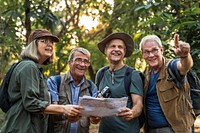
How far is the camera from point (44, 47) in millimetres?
3039

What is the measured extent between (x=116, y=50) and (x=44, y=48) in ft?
2.82

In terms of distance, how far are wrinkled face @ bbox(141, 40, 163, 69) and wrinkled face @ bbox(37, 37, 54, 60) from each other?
1.02 m

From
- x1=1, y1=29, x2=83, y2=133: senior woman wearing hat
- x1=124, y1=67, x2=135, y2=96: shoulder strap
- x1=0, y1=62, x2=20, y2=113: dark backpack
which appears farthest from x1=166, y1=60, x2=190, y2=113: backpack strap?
x1=0, y1=62, x2=20, y2=113: dark backpack

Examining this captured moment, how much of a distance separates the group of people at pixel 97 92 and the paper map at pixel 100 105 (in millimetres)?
90

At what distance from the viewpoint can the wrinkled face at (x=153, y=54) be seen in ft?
10.7

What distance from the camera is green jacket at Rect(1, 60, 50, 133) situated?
2.66 metres

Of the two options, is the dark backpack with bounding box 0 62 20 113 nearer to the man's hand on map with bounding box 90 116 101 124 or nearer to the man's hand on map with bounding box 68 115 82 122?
the man's hand on map with bounding box 68 115 82 122

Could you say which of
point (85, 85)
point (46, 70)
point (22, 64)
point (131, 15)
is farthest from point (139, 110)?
point (46, 70)

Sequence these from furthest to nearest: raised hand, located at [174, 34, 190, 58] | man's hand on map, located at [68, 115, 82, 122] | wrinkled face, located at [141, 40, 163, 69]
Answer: wrinkled face, located at [141, 40, 163, 69], man's hand on map, located at [68, 115, 82, 122], raised hand, located at [174, 34, 190, 58]

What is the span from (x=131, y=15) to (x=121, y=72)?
4443 millimetres

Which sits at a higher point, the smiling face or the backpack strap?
the smiling face

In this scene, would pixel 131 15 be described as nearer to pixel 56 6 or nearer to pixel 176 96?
pixel 56 6

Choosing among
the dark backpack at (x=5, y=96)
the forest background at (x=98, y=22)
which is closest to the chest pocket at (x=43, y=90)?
the dark backpack at (x=5, y=96)

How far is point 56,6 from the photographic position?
35.9 ft
